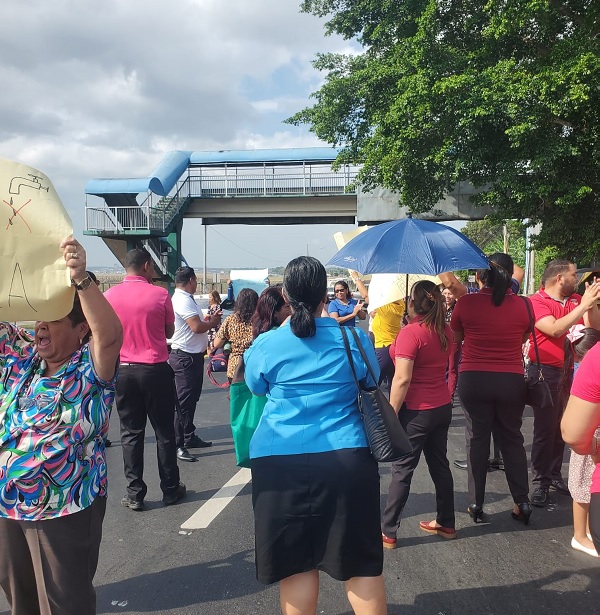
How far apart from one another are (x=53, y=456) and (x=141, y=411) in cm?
226

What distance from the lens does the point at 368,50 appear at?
17984mm

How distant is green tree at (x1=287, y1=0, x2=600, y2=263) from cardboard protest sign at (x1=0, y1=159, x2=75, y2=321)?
11.2 meters

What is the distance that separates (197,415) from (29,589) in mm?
5370

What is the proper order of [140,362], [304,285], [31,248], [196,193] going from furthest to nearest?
[196,193]
[140,362]
[304,285]
[31,248]

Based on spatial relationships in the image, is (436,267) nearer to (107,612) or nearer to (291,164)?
(107,612)

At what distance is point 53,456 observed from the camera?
→ 2.04 meters

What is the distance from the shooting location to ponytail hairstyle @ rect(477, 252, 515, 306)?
369 cm

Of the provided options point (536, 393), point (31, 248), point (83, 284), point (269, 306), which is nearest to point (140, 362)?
point (269, 306)

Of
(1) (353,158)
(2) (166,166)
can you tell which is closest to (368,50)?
(1) (353,158)

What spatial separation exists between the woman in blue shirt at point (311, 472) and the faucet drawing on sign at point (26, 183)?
3.24ft

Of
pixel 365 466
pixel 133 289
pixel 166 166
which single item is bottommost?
pixel 365 466

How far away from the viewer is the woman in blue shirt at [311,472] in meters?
2.15

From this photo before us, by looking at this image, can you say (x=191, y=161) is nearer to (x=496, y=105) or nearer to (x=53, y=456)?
(x=496, y=105)

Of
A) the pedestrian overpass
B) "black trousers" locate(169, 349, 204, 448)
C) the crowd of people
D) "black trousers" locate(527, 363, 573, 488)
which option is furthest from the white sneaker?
the pedestrian overpass
